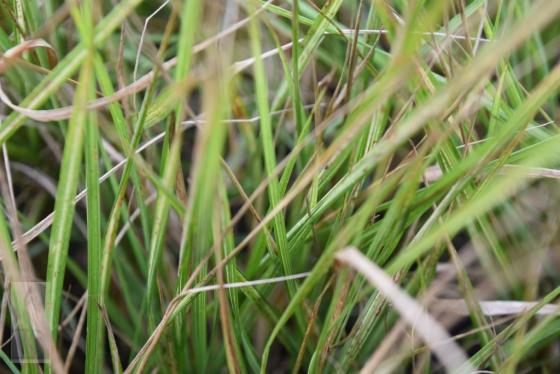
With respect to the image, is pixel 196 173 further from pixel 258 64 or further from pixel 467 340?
pixel 467 340

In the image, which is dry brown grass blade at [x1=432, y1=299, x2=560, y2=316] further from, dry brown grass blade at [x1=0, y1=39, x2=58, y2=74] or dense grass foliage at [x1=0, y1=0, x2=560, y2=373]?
dry brown grass blade at [x1=0, y1=39, x2=58, y2=74]

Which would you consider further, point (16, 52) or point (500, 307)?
point (500, 307)

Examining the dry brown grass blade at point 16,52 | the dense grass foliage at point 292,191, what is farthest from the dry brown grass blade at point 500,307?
the dry brown grass blade at point 16,52

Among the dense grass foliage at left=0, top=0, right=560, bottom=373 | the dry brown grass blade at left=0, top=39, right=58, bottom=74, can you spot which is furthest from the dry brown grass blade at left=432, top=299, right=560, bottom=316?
the dry brown grass blade at left=0, top=39, right=58, bottom=74

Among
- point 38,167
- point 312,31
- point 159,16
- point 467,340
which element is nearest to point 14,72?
point 38,167

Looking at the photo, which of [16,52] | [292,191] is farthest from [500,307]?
[16,52]

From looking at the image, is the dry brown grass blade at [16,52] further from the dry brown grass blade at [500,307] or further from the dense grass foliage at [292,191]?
the dry brown grass blade at [500,307]

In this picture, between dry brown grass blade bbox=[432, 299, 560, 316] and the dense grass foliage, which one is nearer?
the dense grass foliage

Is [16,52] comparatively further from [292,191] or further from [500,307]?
[500,307]

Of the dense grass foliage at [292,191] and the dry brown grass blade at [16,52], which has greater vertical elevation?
the dry brown grass blade at [16,52]

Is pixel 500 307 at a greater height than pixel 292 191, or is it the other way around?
pixel 292 191
